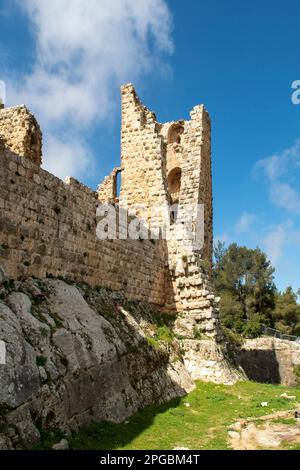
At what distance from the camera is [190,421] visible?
→ 402 inches

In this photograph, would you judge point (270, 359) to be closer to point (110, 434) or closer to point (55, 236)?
point (55, 236)

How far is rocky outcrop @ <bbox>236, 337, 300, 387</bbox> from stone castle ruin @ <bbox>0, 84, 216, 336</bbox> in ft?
28.5

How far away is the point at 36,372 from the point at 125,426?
2.54m

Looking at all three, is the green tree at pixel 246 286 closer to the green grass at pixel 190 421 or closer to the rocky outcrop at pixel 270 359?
the rocky outcrop at pixel 270 359

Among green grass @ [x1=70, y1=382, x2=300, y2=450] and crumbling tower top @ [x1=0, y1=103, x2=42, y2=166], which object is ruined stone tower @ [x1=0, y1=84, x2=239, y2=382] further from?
green grass @ [x1=70, y1=382, x2=300, y2=450]

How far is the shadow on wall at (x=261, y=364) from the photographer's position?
977 inches

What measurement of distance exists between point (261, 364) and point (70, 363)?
19638 mm

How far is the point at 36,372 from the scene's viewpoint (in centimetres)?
719

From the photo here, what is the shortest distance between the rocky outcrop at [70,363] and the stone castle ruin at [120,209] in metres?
0.73

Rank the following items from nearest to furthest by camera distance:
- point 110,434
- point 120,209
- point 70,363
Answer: point 110,434
point 70,363
point 120,209

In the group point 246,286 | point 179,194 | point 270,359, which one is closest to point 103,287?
point 179,194

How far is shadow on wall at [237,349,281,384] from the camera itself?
2481cm

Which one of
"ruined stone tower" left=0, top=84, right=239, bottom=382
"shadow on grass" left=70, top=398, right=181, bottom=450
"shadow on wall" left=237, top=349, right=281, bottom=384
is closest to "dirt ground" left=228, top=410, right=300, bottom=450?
"shadow on grass" left=70, top=398, right=181, bottom=450

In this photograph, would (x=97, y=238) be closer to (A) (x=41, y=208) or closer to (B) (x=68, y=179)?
(B) (x=68, y=179)
